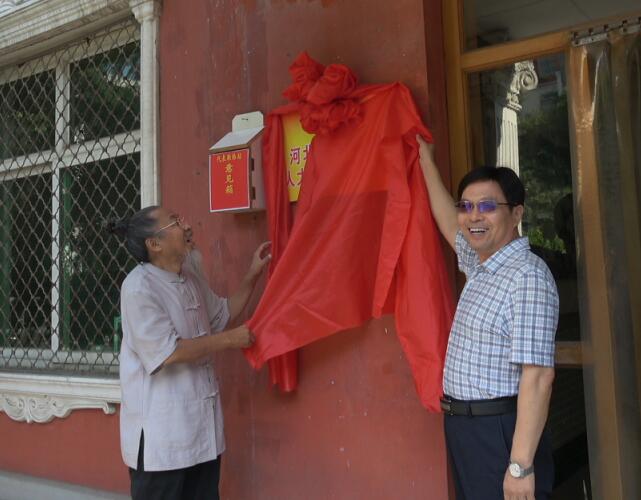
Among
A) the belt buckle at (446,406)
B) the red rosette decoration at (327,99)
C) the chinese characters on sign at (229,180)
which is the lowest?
the belt buckle at (446,406)

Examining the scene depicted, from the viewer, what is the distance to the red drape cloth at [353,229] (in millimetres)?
2273

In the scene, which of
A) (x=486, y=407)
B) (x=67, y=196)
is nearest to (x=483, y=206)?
(x=486, y=407)

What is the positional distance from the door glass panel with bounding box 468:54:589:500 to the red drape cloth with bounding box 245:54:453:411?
401 mm

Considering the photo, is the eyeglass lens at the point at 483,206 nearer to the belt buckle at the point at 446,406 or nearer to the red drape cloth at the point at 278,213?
the belt buckle at the point at 446,406

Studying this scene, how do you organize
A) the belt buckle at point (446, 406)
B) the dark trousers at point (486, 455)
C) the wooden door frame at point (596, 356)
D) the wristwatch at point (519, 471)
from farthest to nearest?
1. the wooden door frame at point (596, 356)
2. the belt buckle at point (446, 406)
3. the dark trousers at point (486, 455)
4. the wristwatch at point (519, 471)

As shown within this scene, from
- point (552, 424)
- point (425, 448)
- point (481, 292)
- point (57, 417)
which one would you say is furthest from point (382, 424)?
point (57, 417)

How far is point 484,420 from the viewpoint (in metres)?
1.77

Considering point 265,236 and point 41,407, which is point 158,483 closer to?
point 265,236

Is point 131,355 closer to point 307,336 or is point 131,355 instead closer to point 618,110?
point 307,336

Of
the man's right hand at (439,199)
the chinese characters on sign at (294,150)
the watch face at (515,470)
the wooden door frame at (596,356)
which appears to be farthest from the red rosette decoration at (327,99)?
the watch face at (515,470)

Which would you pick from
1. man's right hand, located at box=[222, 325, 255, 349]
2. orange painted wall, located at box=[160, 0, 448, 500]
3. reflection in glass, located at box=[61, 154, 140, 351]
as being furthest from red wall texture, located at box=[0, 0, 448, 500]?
reflection in glass, located at box=[61, 154, 140, 351]

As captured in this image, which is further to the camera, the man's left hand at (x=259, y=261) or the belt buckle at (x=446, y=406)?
the man's left hand at (x=259, y=261)

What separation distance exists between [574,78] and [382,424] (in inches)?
59.6

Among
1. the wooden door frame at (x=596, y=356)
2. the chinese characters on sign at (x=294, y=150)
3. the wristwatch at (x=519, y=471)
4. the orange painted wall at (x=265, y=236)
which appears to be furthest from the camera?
the chinese characters on sign at (x=294, y=150)
